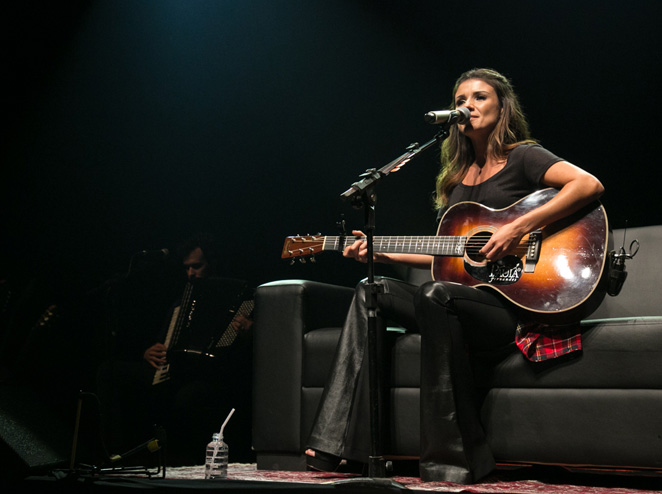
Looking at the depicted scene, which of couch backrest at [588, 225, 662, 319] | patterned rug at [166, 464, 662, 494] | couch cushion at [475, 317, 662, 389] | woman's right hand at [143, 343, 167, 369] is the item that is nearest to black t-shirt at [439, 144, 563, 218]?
couch cushion at [475, 317, 662, 389]

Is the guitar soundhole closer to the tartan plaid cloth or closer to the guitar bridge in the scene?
the guitar bridge

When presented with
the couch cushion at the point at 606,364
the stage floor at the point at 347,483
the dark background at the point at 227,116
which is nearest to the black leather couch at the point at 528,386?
Result: the couch cushion at the point at 606,364

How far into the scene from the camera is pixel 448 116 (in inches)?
87.3

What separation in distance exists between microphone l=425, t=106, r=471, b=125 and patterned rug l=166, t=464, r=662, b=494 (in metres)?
1.11

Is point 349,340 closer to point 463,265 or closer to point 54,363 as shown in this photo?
point 463,265

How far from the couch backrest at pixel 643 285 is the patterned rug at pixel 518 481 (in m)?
0.65

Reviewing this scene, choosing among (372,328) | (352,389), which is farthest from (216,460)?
(372,328)

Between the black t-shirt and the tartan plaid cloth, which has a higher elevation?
the black t-shirt

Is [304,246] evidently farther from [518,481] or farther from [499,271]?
[518,481]

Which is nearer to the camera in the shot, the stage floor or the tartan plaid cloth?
the stage floor

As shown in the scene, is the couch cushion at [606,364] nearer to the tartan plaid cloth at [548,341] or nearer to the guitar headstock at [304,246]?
the tartan plaid cloth at [548,341]

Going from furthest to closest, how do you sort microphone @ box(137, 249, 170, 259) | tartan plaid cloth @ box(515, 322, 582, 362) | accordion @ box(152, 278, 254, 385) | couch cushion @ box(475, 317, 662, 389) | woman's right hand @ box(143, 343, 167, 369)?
1. woman's right hand @ box(143, 343, 167, 369)
2. accordion @ box(152, 278, 254, 385)
3. microphone @ box(137, 249, 170, 259)
4. tartan plaid cloth @ box(515, 322, 582, 362)
5. couch cushion @ box(475, 317, 662, 389)

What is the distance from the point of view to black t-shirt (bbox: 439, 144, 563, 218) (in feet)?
7.54

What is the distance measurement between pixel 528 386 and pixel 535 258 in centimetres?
40
